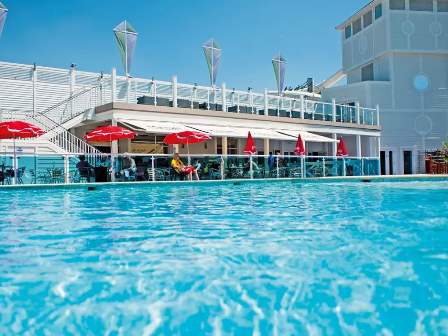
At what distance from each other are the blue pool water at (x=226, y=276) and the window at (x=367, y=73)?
29771 millimetres

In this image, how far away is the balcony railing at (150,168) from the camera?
46.1 feet

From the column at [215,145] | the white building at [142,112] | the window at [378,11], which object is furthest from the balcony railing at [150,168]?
the window at [378,11]

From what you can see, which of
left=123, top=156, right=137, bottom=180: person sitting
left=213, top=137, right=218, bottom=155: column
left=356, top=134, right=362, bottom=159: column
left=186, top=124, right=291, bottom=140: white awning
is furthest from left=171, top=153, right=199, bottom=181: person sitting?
left=356, top=134, right=362, bottom=159: column

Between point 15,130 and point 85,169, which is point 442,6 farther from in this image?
point 15,130

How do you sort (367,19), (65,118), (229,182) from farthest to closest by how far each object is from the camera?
(367,19) → (65,118) → (229,182)

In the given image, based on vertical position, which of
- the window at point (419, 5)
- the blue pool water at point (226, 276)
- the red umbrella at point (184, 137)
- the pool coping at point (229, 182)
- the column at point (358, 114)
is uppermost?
the window at point (419, 5)

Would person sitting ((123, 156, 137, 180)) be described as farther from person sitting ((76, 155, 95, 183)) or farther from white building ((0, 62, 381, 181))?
white building ((0, 62, 381, 181))

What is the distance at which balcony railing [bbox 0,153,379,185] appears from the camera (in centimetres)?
1404

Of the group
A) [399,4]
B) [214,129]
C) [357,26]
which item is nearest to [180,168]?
[214,129]

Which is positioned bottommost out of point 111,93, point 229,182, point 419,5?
point 229,182

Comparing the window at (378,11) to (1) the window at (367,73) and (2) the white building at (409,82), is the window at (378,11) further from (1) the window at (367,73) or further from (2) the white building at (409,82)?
(1) the window at (367,73)

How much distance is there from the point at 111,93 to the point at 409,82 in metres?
21.9

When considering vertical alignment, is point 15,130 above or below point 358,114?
below

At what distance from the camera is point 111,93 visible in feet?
67.8
